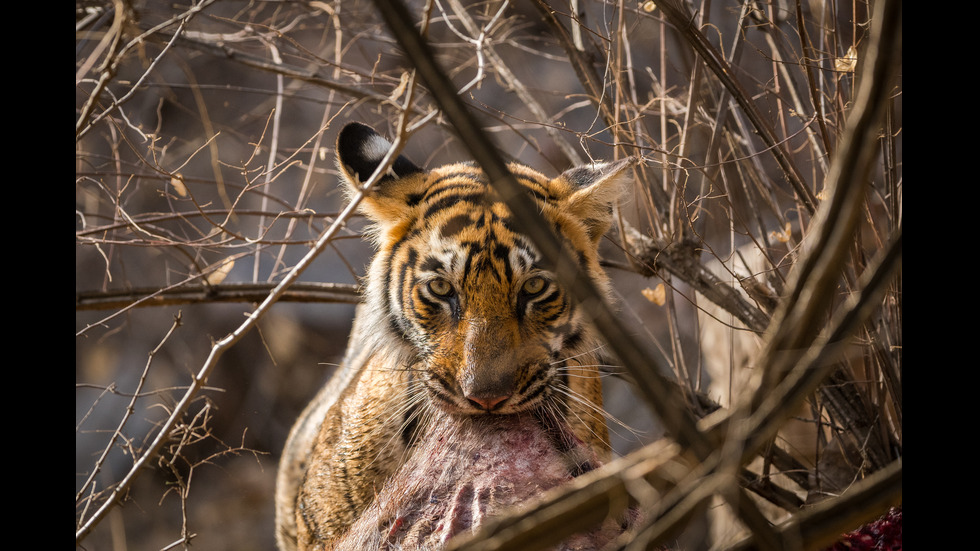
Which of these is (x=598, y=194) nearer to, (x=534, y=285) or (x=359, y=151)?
(x=534, y=285)

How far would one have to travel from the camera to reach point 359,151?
84.1 inches

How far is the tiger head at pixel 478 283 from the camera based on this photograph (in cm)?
175

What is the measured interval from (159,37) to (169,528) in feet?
11.6

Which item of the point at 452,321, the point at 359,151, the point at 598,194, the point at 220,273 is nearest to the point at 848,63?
the point at 598,194

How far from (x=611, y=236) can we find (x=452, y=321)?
94 centimetres

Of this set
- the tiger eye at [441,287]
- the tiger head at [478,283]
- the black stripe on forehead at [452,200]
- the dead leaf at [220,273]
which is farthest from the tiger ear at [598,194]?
the dead leaf at [220,273]

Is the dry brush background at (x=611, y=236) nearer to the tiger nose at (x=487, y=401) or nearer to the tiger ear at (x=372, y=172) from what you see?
the tiger ear at (x=372, y=172)

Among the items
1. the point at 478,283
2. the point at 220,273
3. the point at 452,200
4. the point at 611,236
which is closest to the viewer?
the point at 478,283

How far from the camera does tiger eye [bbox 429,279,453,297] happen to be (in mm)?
1902

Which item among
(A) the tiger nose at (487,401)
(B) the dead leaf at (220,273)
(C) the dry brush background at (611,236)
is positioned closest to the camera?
(C) the dry brush background at (611,236)

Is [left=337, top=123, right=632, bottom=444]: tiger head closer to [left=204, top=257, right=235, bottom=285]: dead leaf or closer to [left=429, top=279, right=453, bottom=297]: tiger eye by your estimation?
[left=429, top=279, right=453, bottom=297]: tiger eye
